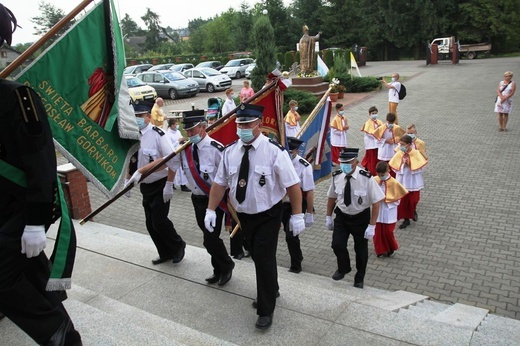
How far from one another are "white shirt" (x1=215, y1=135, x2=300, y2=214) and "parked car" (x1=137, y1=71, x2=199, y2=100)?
23702 millimetres

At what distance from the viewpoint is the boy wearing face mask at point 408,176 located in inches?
305

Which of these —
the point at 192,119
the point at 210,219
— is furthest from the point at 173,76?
the point at 210,219

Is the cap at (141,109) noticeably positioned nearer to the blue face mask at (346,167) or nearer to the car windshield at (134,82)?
the blue face mask at (346,167)

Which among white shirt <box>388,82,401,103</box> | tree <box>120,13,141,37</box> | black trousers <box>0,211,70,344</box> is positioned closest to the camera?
black trousers <box>0,211,70,344</box>

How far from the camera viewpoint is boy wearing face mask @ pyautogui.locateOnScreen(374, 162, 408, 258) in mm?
6594

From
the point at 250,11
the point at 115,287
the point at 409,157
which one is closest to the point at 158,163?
the point at 115,287

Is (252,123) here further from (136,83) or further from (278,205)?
(136,83)

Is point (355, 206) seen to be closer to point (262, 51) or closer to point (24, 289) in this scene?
point (24, 289)

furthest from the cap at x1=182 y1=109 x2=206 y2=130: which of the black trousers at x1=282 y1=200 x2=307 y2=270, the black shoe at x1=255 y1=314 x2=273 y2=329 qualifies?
the black shoe at x1=255 y1=314 x2=273 y2=329

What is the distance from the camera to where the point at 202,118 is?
17.6ft

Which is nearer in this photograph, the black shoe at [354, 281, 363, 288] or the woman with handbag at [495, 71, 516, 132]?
the black shoe at [354, 281, 363, 288]

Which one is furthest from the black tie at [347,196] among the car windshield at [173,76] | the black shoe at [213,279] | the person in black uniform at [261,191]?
the car windshield at [173,76]

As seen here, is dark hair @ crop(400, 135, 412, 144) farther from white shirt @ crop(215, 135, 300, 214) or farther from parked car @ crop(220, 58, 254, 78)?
parked car @ crop(220, 58, 254, 78)

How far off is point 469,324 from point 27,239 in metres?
3.71
